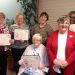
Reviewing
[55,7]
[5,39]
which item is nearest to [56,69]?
[5,39]

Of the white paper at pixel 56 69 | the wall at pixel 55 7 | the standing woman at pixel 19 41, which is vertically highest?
the wall at pixel 55 7

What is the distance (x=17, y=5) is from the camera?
5.93 meters

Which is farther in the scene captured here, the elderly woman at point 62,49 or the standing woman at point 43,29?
the standing woman at point 43,29

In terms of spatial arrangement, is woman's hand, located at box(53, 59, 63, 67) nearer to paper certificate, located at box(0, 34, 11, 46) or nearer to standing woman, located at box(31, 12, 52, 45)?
standing woman, located at box(31, 12, 52, 45)

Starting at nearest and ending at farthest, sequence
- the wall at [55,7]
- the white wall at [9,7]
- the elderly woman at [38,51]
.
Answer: the elderly woman at [38,51] < the wall at [55,7] < the white wall at [9,7]

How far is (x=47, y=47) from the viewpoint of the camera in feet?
12.3

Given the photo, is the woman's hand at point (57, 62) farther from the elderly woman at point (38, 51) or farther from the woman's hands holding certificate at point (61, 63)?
the elderly woman at point (38, 51)

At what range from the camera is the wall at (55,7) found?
17.4 feet

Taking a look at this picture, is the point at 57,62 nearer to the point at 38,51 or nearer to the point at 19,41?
the point at 38,51

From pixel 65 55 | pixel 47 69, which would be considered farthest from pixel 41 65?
pixel 65 55

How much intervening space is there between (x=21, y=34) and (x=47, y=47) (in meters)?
0.59

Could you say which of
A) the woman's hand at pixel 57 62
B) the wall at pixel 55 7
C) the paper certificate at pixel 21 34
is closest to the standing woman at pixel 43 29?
the paper certificate at pixel 21 34

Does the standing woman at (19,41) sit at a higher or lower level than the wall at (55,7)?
lower

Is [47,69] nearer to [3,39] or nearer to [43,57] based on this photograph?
[43,57]
